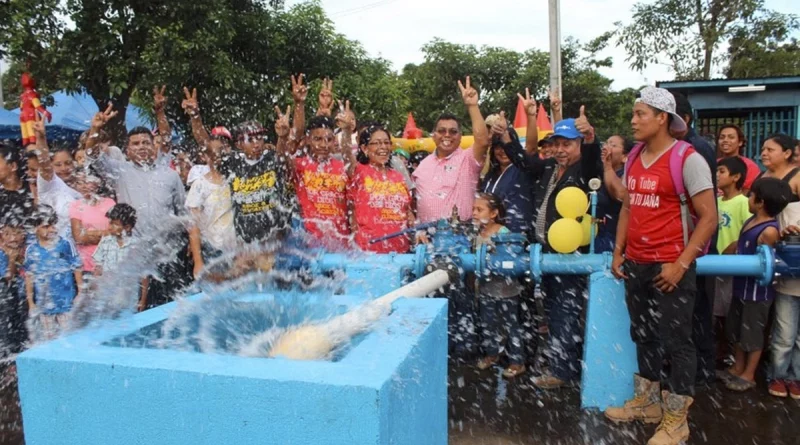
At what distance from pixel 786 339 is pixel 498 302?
1855 mm

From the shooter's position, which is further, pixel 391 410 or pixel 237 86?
pixel 237 86

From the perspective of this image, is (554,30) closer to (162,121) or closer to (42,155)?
(162,121)

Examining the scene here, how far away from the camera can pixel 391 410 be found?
5.23 feet

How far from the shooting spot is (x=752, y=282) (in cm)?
405

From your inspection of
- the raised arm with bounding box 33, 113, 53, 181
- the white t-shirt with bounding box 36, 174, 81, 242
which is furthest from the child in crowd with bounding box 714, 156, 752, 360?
the raised arm with bounding box 33, 113, 53, 181

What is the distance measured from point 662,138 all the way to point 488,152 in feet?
Result: 5.80

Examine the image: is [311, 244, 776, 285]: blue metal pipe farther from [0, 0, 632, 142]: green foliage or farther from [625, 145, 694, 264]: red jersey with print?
[0, 0, 632, 142]: green foliage

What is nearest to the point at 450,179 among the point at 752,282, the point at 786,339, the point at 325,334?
the point at 752,282

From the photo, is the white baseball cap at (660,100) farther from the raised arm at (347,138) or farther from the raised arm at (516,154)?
the raised arm at (347,138)

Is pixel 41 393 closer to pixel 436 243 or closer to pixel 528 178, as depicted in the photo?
pixel 436 243

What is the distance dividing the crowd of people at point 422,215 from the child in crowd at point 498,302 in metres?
0.01

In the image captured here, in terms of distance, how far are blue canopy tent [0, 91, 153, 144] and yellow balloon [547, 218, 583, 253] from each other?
9.01m

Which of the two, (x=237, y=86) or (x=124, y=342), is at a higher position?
(x=237, y=86)

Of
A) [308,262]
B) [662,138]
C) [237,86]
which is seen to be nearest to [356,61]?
[237,86]
